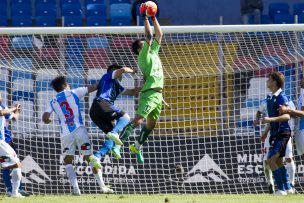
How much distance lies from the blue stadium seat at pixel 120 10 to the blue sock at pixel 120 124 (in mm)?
8248

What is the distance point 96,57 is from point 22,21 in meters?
6.07

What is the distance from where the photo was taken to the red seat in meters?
13.3

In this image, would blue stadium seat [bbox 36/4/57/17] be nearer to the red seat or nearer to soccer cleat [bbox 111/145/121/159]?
the red seat

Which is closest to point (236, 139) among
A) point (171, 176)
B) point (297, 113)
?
point (171, 176)

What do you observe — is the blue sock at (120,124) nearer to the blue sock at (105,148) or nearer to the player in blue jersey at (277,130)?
the blue sock at (105,148)

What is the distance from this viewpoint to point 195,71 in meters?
13.4

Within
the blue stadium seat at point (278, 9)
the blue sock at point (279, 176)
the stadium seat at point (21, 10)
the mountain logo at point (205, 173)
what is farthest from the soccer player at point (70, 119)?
the blue stadium seat at point (278, 9)

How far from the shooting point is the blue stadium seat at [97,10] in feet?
63.1

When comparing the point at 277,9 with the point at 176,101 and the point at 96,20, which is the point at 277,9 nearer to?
the point at 96,20

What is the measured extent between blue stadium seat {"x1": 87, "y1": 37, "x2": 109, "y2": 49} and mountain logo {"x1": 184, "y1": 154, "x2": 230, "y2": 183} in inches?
96.9

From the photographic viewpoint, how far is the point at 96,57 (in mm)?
13344

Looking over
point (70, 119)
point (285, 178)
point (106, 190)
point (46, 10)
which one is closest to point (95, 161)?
point (106, 190)

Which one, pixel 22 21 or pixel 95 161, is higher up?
pixel 22 21

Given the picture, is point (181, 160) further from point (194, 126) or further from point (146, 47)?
point (146, 47)
